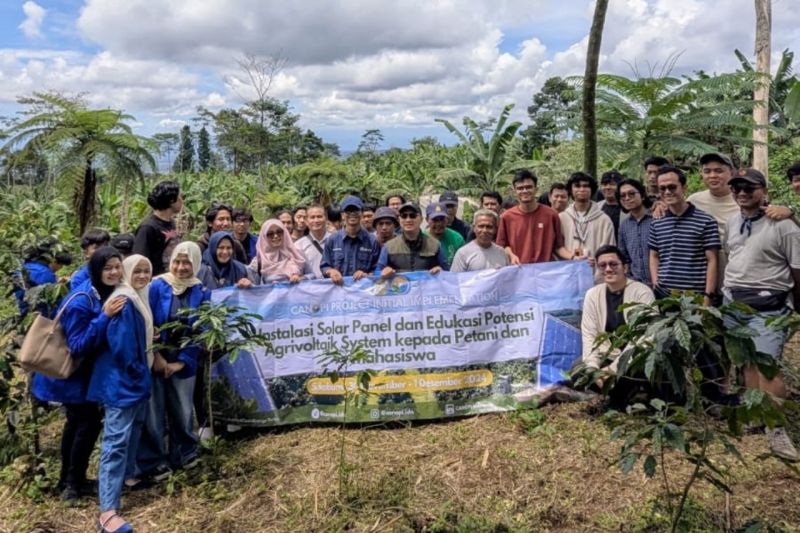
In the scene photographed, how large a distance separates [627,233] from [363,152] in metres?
28.6

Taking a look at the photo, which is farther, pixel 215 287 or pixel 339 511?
pixel 215 287

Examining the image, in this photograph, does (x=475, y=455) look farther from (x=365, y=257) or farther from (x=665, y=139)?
Answer: (x=665, y=139)

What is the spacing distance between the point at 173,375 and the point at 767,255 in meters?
3.89

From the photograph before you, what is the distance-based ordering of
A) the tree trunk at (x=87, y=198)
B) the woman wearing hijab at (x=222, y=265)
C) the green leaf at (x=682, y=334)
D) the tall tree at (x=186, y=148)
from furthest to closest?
1. the tall tree at (x=186, y=148)
2. the tree trunk at (x=87, y=198)
3. the woman wearing hijab at (x=222, y=265)
4. the green leaf at (x=682, y=334)

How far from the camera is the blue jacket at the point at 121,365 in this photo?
3098 millimetres

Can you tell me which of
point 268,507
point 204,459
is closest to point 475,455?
point 268,507

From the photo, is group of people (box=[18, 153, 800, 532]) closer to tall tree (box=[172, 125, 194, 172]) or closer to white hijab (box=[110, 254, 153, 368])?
white hijab (box=[110, 254, 153, 368])

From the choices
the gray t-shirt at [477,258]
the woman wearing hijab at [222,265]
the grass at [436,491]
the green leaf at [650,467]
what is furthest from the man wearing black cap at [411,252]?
the green leaf at [650,467]

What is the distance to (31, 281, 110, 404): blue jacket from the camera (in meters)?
3.07

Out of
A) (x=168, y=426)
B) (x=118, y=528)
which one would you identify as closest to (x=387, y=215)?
(x=168, y=426)

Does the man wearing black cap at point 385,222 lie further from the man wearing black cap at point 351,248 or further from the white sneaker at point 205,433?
the white sneaker at point 205,433

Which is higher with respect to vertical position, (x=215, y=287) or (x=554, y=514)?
(x=215, y=287)

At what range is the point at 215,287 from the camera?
168 inches

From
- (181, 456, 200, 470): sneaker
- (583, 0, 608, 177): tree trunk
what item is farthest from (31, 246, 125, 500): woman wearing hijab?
(583, 0, 608, 177): tree trunk
